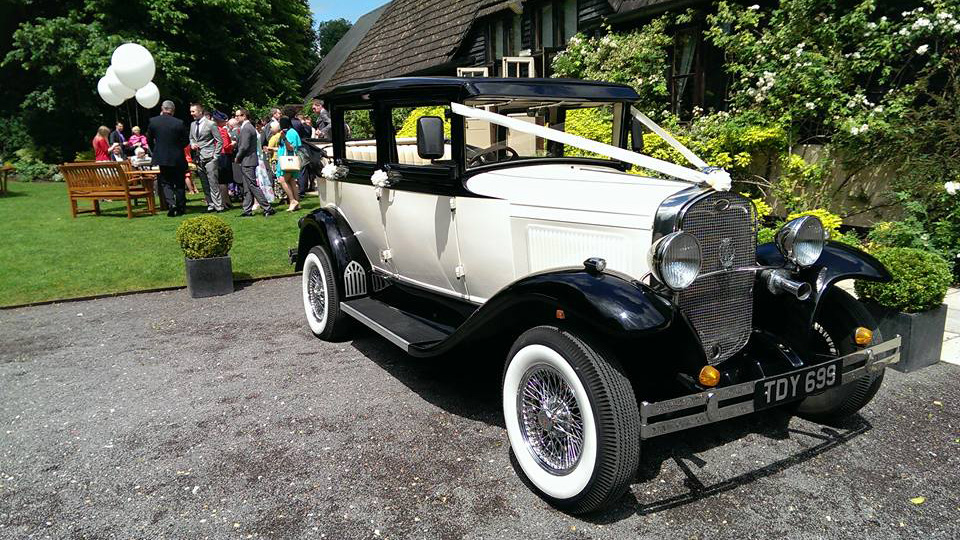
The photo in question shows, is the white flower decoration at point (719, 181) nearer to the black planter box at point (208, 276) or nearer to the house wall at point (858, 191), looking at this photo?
the house wall at point (858, 191)

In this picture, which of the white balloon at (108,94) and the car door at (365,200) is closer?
the car door at (365,200)

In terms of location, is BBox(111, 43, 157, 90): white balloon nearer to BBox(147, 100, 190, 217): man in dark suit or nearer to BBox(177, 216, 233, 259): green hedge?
BBox(147, 100, 190, 217): man in dark suit

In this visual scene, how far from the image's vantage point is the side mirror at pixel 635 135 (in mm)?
4402

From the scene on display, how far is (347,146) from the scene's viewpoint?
5.49m

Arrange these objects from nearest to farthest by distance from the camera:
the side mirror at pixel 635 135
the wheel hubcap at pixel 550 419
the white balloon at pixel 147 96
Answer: the wheel hubcap at pixel 550 419 < the side mirror at pixel 635 135 < the white balloon at pixel 147 96

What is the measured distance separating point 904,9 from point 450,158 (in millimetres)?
6205

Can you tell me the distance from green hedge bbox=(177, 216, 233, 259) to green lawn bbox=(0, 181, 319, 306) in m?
0.78

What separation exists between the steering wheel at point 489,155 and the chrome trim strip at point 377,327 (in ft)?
3.80

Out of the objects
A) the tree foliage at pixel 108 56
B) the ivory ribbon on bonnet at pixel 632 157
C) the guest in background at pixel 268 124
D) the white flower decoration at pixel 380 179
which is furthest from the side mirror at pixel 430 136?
the tree foliage at pixel 108 56

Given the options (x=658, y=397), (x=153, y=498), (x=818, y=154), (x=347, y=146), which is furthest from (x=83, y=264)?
(x=818, y=154)

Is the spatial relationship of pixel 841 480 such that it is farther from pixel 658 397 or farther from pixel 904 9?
pixel 904 9

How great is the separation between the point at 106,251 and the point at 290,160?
377 centimetres

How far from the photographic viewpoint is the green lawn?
7230 millimetres

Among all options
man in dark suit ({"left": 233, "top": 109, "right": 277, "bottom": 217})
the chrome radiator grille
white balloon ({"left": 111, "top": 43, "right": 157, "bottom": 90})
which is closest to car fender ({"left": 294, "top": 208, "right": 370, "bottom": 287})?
the chrome radiator grille
